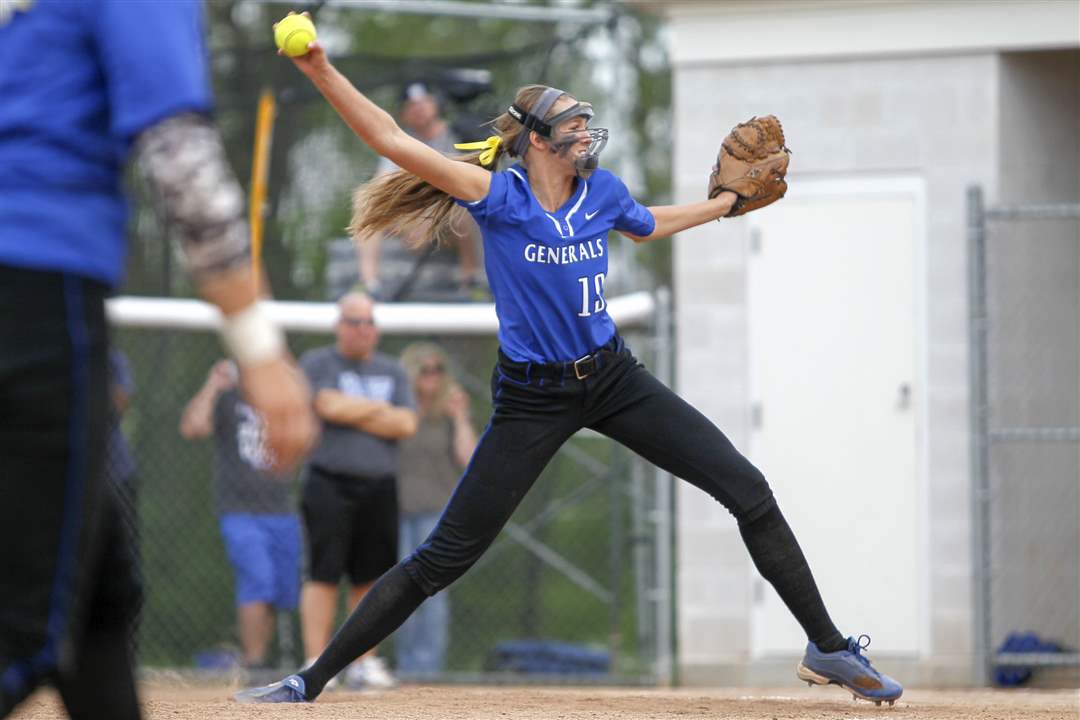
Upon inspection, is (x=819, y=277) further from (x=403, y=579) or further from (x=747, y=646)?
(x=403, y=579)

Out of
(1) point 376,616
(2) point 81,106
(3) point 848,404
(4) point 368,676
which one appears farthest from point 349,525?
(2) point 81,106

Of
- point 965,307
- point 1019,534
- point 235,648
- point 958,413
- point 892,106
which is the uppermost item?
point 892,106

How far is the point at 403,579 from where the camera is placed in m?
5.76

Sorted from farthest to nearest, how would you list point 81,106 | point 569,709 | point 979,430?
point 979,430
point 569,709
point 81,106

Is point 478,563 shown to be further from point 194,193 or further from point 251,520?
point 194,193

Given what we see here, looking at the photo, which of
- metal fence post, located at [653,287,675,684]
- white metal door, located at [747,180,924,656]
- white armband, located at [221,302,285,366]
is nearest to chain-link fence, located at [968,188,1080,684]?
white metal door, located at [747,180,924,656]

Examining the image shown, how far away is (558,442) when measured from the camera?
570cm

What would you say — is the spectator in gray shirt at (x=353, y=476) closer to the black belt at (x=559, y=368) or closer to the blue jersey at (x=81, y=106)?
the black belt at (x=559, y=368)

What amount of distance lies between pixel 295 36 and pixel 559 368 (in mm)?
1620

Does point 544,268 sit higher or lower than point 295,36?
lower

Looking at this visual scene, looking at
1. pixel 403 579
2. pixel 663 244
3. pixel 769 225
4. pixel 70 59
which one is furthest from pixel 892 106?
pixel 663 244

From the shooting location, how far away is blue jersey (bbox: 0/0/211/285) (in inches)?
115

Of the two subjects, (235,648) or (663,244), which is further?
(663,244)

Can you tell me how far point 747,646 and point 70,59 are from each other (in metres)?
7.94
